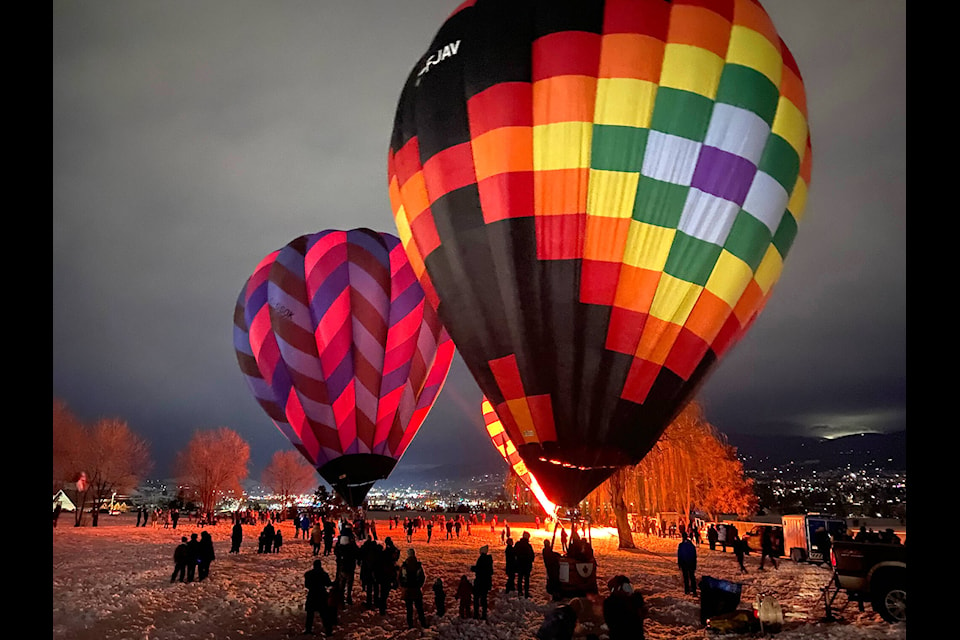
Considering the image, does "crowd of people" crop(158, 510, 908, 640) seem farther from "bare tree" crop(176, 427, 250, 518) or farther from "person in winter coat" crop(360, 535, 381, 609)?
"bare tree" crop(176, 427, 250, 518)

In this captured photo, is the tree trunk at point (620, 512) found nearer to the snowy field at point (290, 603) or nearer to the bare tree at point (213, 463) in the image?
the snowy field at point (290, 603)

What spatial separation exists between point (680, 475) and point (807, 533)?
25.6 feet

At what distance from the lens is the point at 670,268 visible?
306 inches

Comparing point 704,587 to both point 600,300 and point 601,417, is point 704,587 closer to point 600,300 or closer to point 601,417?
point 601,417

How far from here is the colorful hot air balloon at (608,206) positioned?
7676mm

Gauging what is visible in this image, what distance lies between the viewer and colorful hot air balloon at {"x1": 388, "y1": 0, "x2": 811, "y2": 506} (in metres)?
7.68

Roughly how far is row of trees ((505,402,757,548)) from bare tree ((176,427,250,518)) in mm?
32046

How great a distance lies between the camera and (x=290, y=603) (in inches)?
366

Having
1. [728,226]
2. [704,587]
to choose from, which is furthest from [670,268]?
[704,587]

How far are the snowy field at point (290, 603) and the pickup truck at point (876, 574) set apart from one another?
24 centimetres

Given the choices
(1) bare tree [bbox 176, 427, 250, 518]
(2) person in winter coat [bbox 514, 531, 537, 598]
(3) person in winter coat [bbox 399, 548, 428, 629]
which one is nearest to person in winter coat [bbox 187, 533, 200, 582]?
(3) person in winter coat [bbox 399, 548, 428, 629]

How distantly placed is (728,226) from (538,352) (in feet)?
9.75

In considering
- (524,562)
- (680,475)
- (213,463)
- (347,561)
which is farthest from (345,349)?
(213,463)
